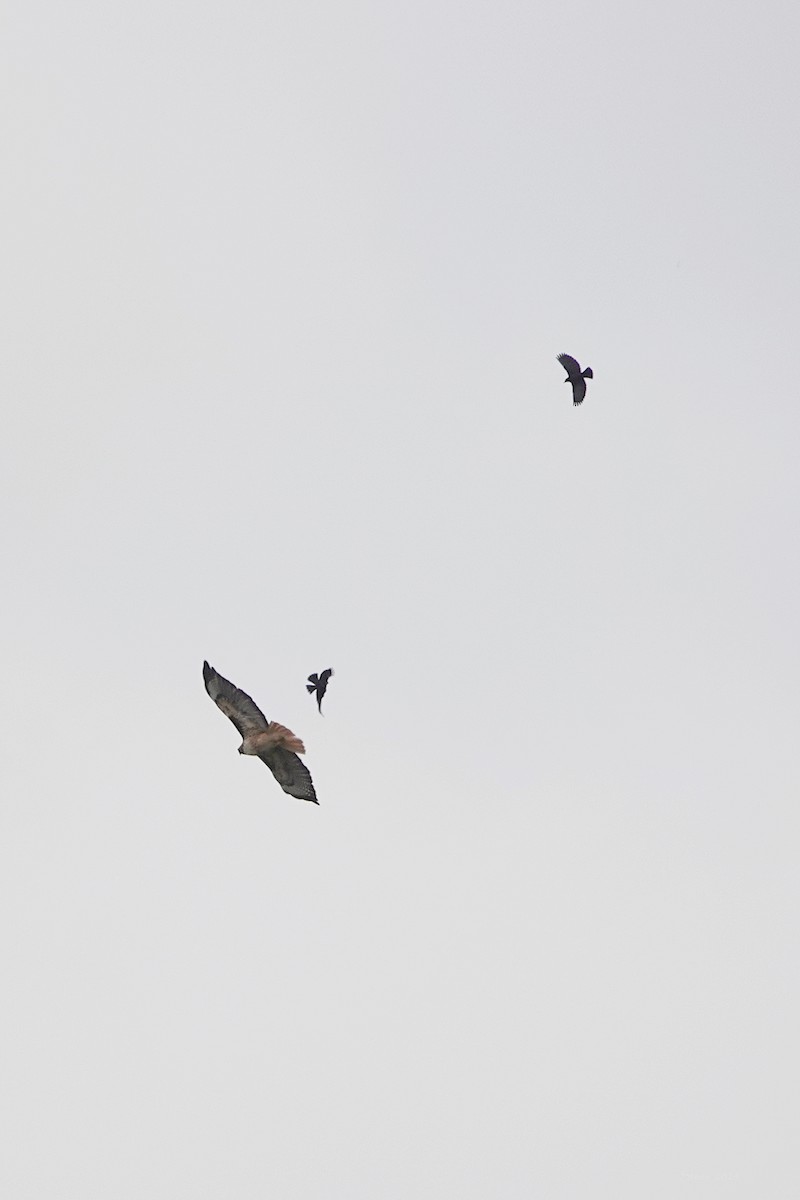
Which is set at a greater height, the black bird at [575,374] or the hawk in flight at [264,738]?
the black bird at [575,374]

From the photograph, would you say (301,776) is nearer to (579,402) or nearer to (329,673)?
(329,673)

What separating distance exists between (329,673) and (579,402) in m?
12.1

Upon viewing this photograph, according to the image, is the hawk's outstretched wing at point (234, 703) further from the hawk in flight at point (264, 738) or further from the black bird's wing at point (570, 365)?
the black bird's wing at point (570, 365)

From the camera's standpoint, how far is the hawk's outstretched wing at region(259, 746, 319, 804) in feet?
119

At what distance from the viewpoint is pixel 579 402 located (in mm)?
51469

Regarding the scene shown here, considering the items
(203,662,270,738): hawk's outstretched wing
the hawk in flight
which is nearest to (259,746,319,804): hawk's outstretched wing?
the hawk in flight

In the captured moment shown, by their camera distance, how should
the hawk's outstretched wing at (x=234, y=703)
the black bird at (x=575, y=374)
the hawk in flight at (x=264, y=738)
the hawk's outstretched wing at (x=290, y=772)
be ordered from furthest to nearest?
the black bird at (x=575, y=374), the hawk's outstretched wing at (x=234, y=703), the hawk's outstretched wing at (x=290, y=772), the hawk in flight at (x=264, y=738)

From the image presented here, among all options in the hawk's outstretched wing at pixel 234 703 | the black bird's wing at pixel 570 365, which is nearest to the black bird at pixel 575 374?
the black bird's wing at pixel 570 365

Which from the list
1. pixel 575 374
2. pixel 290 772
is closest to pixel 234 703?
pixel 290 772

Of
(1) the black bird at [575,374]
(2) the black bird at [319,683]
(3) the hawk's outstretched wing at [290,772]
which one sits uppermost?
(1) the black bird at [575,374]

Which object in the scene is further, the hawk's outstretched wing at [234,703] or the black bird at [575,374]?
the black bird at [575,374]

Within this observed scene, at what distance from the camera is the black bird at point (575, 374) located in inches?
2024

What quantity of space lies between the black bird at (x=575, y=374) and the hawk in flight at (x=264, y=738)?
19066mm

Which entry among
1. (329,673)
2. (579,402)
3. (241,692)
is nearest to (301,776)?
(241,692)
